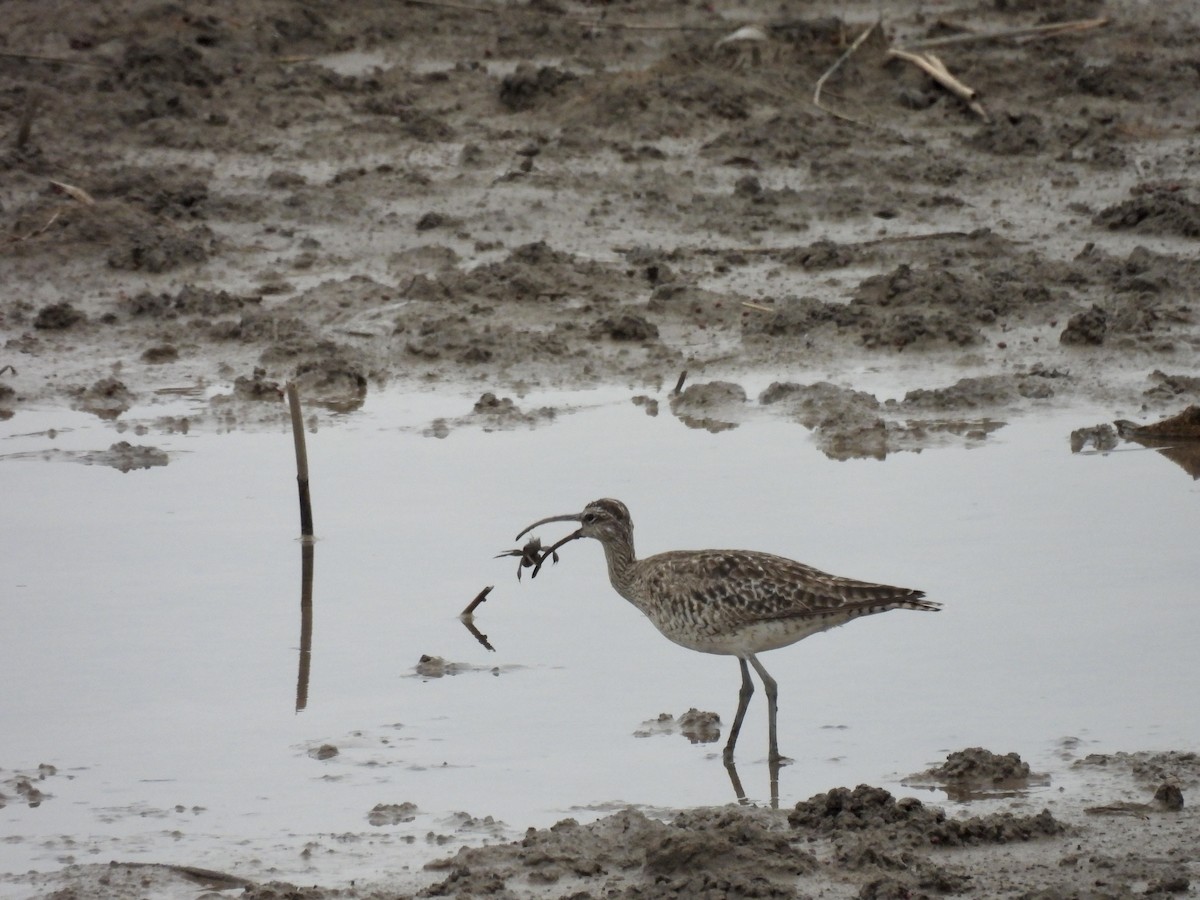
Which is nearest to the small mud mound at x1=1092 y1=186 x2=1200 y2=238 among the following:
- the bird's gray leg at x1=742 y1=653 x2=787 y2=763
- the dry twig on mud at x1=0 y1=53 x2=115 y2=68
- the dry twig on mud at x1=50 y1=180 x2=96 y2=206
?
the dry twig on mud at x1=50 y1=180 x2=96 y2=206

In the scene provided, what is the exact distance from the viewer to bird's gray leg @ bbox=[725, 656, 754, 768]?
7.61 m

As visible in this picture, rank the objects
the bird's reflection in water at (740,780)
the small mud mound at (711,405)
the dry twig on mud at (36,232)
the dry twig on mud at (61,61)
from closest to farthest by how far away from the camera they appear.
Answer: the bird's reflection in water at (740,780) < the small mud mound at (711,405) < the dry twig on mud at (36,232) < the dry twig on mud at (61,61)

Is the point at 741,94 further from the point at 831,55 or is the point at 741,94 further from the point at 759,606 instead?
the point at 759,606

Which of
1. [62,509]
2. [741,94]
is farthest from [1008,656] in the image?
[741,94]

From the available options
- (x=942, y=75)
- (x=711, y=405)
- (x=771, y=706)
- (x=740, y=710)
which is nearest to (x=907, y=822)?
(x=771, y=706)

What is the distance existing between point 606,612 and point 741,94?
830 centimetres

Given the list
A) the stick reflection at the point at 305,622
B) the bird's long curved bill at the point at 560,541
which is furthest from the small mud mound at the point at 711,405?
the stick reflection at the point at 305,622

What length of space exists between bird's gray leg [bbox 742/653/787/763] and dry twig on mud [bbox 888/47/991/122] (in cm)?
957

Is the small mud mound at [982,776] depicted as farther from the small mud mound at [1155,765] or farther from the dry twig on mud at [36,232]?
the dry twig on mud at [36,232]

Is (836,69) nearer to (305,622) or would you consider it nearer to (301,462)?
(301,462)

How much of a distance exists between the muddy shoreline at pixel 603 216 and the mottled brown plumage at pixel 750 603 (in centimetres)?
105

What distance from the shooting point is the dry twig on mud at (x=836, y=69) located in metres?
16.5

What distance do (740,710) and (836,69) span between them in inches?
405

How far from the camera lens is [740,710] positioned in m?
7.77
